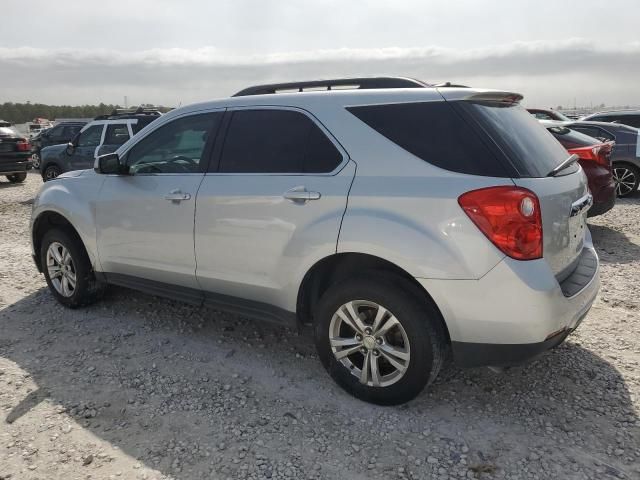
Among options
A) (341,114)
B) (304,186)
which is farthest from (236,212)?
(341,114)

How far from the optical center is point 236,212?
3.45 metres

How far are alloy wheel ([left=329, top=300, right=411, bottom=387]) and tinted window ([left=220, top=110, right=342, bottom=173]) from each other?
861 millimetres

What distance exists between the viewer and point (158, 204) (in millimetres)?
3881

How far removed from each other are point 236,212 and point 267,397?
118 centimetres

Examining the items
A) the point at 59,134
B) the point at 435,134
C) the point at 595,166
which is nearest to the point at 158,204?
the point at 435,134

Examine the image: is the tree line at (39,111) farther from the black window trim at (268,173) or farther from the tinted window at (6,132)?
the black window trim at (268,173)

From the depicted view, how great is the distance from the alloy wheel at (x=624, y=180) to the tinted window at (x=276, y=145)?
894 cm

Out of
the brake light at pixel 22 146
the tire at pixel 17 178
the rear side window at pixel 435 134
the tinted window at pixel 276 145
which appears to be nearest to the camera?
the rear side window at pixel 435 134

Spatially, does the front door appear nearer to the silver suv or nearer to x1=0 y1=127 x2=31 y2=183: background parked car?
the silver suv

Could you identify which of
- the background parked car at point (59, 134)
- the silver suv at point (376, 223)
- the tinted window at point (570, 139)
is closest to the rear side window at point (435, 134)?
the silver suv at point (376, 223)

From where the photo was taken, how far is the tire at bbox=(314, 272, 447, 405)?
2875 mm

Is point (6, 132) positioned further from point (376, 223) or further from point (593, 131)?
point (376, 223)

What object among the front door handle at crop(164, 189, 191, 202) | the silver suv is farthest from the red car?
the front door handle at crop(164, 189, 191, 202)

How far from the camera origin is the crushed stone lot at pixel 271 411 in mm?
2676
